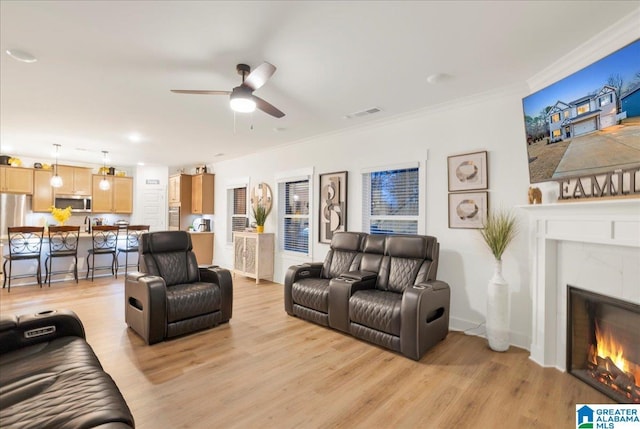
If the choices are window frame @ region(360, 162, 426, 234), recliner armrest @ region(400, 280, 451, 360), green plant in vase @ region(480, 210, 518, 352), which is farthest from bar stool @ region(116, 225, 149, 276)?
green plant in vase @ region(480, 210, 518, 352)

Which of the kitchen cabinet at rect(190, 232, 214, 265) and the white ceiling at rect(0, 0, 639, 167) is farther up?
the white ceiling at rect(0, 0, 639, 167)

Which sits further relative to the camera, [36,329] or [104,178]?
[104,178]

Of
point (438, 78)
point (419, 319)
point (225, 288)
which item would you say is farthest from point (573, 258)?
point (225, 288)

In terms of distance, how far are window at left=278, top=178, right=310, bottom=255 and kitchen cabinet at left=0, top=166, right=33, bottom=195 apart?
19.5ft

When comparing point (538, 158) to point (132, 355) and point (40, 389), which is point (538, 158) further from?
point (132, 355)

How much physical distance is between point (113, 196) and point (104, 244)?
2.24 metres

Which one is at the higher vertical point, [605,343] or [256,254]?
[256,254]

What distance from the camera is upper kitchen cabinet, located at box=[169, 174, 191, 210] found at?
7.97 meters

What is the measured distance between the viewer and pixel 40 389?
4.71 ft

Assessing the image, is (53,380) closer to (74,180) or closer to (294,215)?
(294,215)

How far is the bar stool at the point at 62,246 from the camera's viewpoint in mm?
5633

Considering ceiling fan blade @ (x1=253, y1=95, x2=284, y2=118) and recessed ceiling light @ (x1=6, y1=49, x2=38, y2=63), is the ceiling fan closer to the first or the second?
ceiling fan blade @ (x1=253, y1=95, x2=284, y2=118)

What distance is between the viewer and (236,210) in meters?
7.36

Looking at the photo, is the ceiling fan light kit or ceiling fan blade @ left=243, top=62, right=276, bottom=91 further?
the ceiling fan light kit
